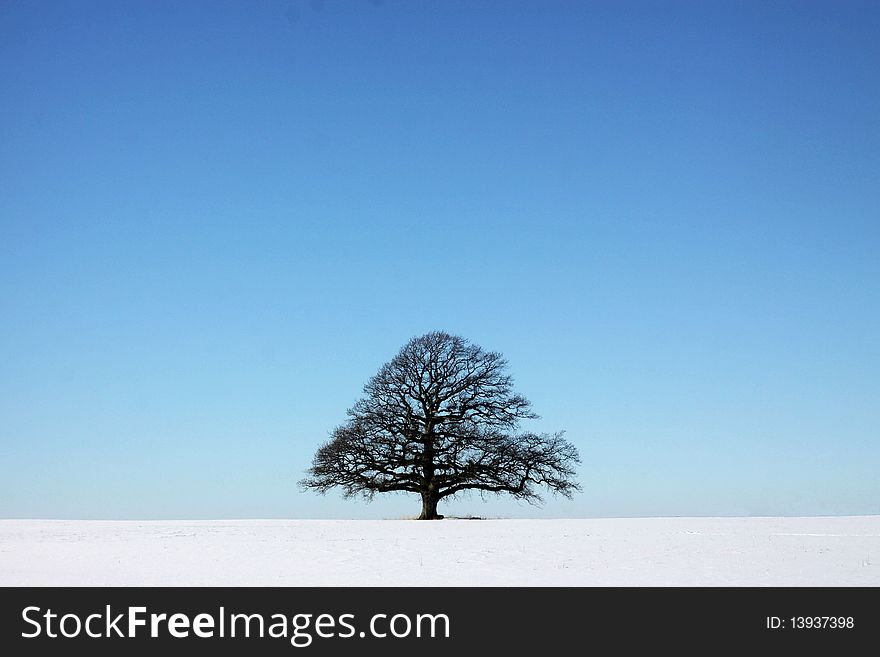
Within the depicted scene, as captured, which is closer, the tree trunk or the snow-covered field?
the snow-covered field

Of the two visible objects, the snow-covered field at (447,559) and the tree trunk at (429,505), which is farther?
the tree trunk at (429,505)

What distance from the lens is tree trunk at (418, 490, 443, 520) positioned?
37250mm

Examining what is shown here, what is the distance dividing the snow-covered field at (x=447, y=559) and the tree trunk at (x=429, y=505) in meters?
12.6

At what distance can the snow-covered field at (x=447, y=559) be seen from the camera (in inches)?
518

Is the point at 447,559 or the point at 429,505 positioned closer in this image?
the point at 447,559

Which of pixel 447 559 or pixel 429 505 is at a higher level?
pixel 429 505

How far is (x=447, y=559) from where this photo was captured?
1633 centimetres

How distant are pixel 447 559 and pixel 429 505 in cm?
2133

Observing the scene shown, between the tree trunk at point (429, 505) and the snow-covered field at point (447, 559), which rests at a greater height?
the tree trunk at point (429, 505)

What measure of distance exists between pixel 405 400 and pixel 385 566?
2202 centimetres

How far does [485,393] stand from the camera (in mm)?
37188

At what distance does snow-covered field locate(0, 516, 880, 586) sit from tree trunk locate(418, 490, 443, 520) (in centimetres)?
1265
